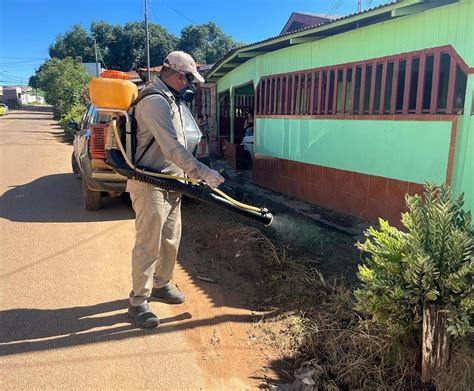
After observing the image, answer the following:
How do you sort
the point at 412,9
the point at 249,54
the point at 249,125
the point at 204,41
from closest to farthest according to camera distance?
the point at 412,9 < the point at 249,54 < the point at 249,125 < the point at 204,41

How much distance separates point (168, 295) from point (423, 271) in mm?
2172

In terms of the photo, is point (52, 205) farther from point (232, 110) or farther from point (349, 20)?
point (232, 110)

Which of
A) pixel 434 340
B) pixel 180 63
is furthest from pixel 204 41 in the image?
pixel 434 340

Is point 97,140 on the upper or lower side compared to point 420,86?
lower

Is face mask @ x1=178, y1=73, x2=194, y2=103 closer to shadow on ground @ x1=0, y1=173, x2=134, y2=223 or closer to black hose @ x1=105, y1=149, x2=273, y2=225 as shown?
black hose @ x1=105, y1=149, x2=273, y2=225

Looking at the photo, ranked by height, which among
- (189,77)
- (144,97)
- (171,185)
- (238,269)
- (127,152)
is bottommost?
(238,269)

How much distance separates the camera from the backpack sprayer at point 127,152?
10.7ft

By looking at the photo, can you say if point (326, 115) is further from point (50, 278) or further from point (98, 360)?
point (98, 360)

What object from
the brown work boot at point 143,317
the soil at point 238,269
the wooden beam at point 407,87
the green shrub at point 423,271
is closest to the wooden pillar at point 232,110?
the soil at point 238,269

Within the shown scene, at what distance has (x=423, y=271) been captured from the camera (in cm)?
244

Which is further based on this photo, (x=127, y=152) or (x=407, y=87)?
(x=407, y=87)

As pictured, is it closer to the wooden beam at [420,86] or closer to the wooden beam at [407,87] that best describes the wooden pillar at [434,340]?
the wooden beam at [420,86]

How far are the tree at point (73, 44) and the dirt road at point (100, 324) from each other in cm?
5032

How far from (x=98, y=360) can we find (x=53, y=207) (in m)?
4.68
